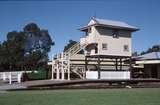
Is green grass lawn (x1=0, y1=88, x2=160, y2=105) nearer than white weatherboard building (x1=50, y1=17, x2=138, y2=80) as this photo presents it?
Yes

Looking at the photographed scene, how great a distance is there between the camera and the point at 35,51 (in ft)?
254

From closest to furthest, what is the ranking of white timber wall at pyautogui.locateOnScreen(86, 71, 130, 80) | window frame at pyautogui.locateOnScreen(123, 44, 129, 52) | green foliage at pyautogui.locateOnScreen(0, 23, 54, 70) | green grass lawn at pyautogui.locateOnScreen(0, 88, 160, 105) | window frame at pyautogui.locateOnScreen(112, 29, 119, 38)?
1. green grass lawn at pyautogui.locateOnScreen(0, 88, 160, 105)
2. white timber wall at pyautogui.locateOnScreen(86, 71, 130, 80)
3. window frame at pyautogui.locateOnScreen(112, 29, 119, 38)
4. window frame at pyautogui.locateOnScreen(123, 44, 129, 52)
5. green foliage at pyautogui.locateOnScreen(0, 23, 54, 70)

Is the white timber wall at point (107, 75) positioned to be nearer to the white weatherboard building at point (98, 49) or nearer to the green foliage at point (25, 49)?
the white weatherboard building at point (98, 49)

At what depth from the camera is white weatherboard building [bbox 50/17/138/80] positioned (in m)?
37.3

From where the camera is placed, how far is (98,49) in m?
37.4

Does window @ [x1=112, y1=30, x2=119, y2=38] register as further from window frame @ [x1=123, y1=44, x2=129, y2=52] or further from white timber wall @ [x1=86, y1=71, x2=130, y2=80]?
white timber wall @ [x1=86, y1=71, x2=130, y2=80]

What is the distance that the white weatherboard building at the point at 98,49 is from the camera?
123ft

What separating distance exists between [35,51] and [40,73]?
35321 mm

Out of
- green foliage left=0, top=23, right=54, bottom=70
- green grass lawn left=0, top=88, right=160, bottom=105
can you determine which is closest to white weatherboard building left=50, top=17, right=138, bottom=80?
green grass lawn left=0, top=88, right=160, bottom=105

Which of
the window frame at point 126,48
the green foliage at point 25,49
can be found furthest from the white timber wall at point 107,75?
the green foliage at point 25,49

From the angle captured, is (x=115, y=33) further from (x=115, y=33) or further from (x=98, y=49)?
(x=98, y=49)

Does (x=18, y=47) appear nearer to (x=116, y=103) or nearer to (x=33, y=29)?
(x=33, y=29)

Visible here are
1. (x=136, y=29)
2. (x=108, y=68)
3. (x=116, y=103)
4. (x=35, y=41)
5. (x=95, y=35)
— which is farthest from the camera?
(x=35, y=41)

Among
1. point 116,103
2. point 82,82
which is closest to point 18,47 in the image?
point 82,82
